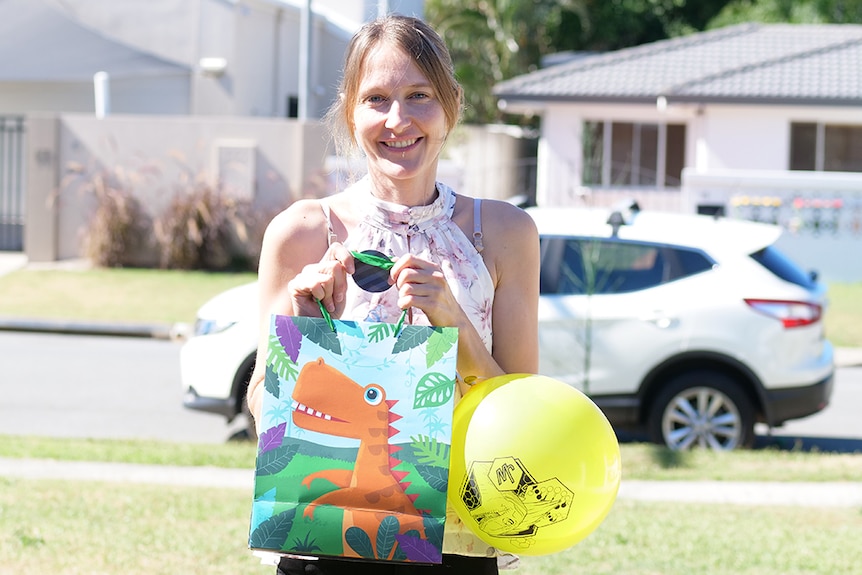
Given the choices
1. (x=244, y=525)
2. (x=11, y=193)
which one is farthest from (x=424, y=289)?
(x=11, y=193)

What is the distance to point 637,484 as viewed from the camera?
720cm

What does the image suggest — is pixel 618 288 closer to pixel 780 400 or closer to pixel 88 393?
pixel 780 400

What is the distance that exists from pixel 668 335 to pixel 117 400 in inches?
189

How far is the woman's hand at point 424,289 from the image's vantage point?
7.59 feet

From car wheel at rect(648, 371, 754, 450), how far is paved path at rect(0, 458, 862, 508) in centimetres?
117

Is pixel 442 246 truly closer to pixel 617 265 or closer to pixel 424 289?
pixel 424 289

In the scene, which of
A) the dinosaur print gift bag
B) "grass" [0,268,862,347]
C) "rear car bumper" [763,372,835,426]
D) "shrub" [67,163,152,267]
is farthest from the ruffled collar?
"shrub" [67,163,152,267]

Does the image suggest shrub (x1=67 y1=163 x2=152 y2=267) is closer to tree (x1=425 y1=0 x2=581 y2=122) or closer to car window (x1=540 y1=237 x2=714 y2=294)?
car window (x1=540 y1=237 x2=714 y2=294)

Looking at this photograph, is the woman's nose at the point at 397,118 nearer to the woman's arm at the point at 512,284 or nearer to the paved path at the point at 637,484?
the woman's arm at the point at 512,284

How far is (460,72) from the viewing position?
30344 millimetres

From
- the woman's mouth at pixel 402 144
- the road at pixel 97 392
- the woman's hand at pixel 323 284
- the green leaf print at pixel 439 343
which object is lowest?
the road at pixel 97 392

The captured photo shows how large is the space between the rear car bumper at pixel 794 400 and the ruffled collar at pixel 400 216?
245 inches

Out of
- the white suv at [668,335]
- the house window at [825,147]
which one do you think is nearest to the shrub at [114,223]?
the white suv at [668,335]

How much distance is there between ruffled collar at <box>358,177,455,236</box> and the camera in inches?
100.0
